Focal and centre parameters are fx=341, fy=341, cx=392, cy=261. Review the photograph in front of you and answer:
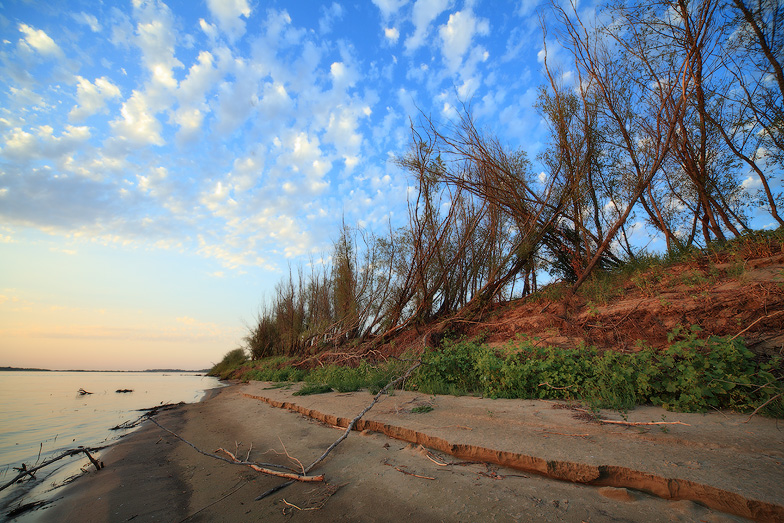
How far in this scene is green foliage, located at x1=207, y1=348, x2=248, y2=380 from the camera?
→ 24250 mm

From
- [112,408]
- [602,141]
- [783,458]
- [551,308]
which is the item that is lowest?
[112,408]

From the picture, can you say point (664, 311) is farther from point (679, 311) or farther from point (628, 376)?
point (628, 376)

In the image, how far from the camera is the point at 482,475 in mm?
2398

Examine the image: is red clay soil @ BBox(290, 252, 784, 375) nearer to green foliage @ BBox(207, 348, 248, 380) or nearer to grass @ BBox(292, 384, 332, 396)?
grass @ BBox(292, 384, 332, 396)

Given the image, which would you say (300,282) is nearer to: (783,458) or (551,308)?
(551,308)

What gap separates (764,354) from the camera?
3.70 m


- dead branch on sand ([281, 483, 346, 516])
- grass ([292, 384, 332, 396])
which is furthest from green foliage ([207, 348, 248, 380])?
dead branch on sand ([281, 483, 346, 516])

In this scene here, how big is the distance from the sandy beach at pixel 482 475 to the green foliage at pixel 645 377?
262 millimetres

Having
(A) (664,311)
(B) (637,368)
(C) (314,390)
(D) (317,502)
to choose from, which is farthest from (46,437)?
(A) (664,311)

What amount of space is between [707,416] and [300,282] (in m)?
17.8

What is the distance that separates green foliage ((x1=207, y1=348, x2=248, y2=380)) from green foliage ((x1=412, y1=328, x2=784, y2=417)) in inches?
889

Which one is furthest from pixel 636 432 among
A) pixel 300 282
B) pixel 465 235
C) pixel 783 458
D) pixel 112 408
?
pixel 300 282

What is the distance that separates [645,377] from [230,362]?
27569 mm

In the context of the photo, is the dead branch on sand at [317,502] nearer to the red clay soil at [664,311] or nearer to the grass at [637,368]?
the grass at [637,368]
